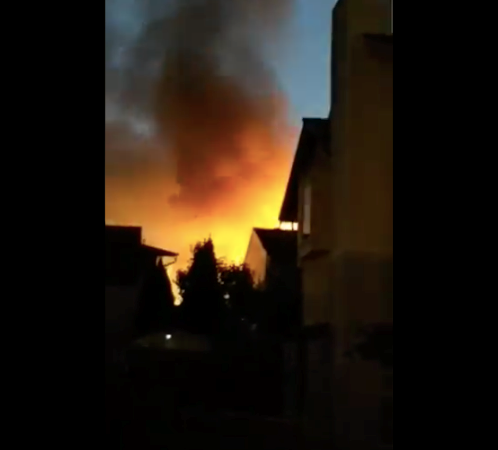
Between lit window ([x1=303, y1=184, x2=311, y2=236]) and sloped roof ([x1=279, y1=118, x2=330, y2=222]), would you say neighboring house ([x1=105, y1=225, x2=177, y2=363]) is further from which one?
sloped roof ([x1=279, y1=118, x2=330, y2=222])

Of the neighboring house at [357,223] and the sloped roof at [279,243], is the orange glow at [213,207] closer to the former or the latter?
the neighboring house at [357,223]

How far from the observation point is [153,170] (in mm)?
5762

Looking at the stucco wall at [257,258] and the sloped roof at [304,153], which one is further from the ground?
the sloped roof at [304,153]

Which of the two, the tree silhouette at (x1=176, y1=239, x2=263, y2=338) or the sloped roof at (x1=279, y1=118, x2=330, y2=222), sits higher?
the sloped roof at (x1=279, y1=118, x2=330, y2=222)

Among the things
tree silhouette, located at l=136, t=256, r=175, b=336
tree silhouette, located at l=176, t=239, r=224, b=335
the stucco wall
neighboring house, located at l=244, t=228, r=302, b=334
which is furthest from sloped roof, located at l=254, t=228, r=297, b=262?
tree silhouette, located at l=136, t=256, r=175, b=336

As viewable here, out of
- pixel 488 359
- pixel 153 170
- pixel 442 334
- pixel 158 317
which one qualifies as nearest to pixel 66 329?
Result: pixel 442 334

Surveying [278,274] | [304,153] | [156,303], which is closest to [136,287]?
[156,303]

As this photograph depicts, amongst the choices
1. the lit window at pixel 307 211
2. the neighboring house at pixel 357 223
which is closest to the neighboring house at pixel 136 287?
the lit window at pixel 307 211

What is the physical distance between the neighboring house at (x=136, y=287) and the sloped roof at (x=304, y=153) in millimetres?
1956

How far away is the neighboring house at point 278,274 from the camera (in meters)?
9.57

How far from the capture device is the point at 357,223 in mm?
6082

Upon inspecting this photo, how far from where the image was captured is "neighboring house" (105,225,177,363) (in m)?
6.95

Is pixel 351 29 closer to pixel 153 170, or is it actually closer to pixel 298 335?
pixel 153 170

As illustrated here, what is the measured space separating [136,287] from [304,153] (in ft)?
8.32
